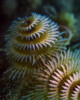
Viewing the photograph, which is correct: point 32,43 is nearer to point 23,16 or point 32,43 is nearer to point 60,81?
point 60,81

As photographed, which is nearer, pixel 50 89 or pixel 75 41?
pixel 50 89

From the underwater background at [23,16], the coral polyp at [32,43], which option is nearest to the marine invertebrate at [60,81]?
the coral polyp at [32,43]

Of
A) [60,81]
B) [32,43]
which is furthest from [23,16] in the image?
[60,81]

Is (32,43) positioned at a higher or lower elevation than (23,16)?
lower

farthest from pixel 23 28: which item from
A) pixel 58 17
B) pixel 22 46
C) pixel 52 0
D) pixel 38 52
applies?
pixel 52 0

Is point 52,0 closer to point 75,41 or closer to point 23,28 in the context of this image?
point 75,41

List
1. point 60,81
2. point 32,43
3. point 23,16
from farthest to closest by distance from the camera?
point 23,16 → point 32,43 → point 60,81
